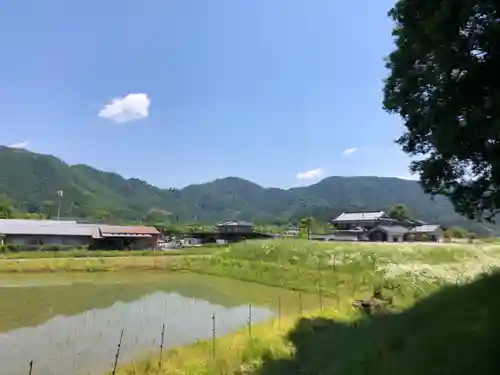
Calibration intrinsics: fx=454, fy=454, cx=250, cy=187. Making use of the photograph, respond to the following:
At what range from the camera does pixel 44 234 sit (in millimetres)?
50188

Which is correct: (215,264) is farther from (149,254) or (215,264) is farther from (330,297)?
(330,297)

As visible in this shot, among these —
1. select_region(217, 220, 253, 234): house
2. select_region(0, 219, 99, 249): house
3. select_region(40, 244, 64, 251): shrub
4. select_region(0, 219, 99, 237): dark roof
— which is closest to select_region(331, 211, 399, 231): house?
select_region(217, 220, 253, 234): house

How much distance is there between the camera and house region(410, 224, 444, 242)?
6612 cm

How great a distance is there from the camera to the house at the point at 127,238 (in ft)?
175

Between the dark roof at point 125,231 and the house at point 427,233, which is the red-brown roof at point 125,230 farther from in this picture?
the house at point 427,233

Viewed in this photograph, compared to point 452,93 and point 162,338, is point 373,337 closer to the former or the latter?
point 162,338

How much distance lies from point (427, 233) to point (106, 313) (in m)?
59.7

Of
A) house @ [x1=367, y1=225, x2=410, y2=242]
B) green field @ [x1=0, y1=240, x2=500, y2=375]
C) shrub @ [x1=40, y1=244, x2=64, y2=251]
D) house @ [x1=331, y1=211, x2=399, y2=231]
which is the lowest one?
green field @ [x1=0, y1=240, x2=500, y2=375]

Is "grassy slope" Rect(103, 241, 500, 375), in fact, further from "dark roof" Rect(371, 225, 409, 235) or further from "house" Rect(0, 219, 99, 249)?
"dark roof" Rect(371, 225, 409, 235)

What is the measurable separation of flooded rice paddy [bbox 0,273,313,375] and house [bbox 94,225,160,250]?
21929mm

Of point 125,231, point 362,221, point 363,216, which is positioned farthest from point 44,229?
point 363,216

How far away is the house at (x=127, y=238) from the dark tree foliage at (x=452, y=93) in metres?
46.8

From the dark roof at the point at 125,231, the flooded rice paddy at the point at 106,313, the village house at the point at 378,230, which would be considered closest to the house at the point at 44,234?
the dark roof at the point at 125,231

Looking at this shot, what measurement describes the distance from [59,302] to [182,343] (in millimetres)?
9898
